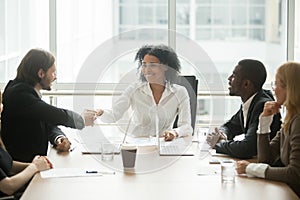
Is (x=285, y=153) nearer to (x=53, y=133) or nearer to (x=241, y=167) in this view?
(x=241, y=167)

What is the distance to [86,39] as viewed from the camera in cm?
543

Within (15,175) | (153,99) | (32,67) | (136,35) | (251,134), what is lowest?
(15,175)

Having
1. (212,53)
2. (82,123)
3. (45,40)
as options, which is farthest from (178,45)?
(82,123)

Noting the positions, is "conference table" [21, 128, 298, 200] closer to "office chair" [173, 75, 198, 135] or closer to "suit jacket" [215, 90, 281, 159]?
"suit jacket" [215, 90, 281, 159]

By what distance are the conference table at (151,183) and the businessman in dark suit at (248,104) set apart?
127 mm

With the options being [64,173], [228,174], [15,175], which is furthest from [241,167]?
[15,175]

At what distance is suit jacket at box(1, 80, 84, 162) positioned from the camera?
3.28 meters

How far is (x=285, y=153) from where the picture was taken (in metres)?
2.69

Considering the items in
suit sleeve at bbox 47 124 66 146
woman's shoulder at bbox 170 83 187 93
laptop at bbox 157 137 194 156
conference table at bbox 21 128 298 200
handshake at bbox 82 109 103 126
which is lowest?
conference table at bbox 21 128 298 200

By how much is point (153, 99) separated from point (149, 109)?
0.08 meters

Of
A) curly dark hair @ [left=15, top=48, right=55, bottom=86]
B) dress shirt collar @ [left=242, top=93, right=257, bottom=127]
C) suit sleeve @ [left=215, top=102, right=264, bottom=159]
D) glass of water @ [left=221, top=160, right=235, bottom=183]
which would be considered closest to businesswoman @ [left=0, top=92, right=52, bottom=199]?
curly dark hair @ [left=15, top=48, right=55, bottom=86]

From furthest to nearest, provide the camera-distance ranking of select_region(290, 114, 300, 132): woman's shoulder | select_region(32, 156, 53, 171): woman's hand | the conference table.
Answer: select_region(32, 156, 53, 171): woman's hand < select_region(290, 114, 300, 132): woman's shoulder < the conference table

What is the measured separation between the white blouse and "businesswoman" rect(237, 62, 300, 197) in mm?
910

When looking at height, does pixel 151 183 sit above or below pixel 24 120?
below
